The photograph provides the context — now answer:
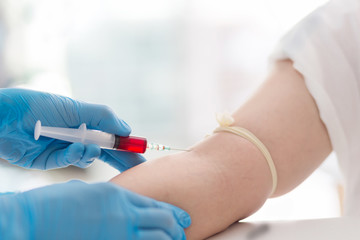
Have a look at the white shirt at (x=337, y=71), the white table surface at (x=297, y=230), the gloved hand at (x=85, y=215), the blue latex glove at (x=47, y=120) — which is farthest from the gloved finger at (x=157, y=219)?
the white shirt at (x=337, y=71)

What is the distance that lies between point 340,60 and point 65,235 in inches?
32.9

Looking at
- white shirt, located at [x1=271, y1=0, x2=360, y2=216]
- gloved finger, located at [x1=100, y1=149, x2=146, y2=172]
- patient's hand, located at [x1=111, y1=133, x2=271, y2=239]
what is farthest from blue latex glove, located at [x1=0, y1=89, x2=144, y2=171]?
white shirt, located at [x1=271, y1=0, x2=360, y2=216]

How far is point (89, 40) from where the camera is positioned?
2590mm

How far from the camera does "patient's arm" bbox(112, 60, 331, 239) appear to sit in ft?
2.85

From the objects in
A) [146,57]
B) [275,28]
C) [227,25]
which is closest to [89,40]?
[146,57]

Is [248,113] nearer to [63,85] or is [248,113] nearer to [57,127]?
[57,127]

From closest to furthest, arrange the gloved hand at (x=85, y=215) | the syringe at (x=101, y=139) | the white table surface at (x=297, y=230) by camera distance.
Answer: the gloved hand at (x=85, y=215) < the white table surface at (x=297, y=230) < the syringe at (x=101, y=139)

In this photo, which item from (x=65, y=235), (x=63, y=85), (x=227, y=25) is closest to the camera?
(x=65, y=235)

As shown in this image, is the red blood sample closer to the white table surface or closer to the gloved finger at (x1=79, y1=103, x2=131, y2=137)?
the gloved finger at (x1=79, y1=103, x2=131, y2=137)

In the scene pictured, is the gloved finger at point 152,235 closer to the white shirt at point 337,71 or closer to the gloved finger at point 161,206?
the gloved finger at point 161,206

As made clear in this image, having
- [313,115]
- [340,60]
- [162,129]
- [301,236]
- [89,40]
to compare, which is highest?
[89,40]

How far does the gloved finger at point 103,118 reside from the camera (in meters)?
1.02

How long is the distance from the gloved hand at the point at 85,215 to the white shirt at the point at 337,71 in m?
0.52

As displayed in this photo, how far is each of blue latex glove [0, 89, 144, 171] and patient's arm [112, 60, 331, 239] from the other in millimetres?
163
